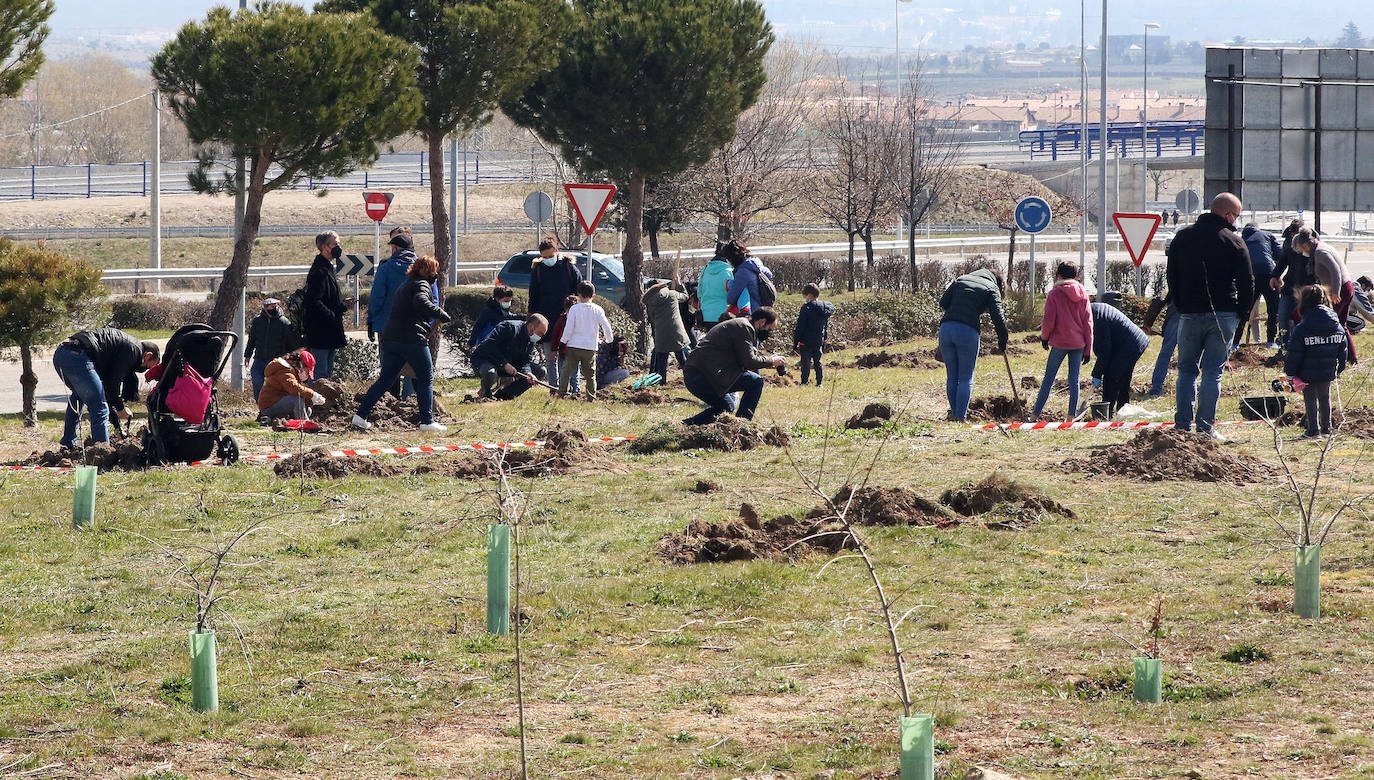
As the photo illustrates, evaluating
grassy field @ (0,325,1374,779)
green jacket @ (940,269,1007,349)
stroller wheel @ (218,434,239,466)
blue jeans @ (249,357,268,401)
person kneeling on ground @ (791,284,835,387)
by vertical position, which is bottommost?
grassy field @ (0,325,1374,779)

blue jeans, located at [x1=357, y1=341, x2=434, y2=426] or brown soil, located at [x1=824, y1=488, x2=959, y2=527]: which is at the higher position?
blue jeans, located at [x1=357, y1=341, x2=434, y2=426]

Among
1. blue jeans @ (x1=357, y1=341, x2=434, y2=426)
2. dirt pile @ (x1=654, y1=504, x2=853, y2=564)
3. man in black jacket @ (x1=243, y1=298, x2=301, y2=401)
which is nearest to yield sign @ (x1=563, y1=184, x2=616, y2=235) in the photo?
man in black jacket @ (x1=243, y1=298, x2=301, y2=401)

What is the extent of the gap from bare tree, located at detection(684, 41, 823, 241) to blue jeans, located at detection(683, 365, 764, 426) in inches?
882

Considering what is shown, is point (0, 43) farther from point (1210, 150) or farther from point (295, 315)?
point (1210, 150)

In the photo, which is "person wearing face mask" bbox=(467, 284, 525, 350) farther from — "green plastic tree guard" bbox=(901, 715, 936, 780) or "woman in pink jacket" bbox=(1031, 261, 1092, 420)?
"green plastic tree guard" bbox=(901, 715, 936, 780)

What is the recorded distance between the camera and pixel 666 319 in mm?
17312

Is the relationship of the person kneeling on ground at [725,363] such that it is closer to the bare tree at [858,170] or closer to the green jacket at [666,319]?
the green jacket at [666,319]

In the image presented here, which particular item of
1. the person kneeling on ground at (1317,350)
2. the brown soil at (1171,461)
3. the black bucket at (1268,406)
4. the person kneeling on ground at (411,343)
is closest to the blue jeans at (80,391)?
the person kneeling on ground at (411,343)

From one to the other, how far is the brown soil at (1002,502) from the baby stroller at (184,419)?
18.6 ft

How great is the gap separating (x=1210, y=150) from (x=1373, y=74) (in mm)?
3201

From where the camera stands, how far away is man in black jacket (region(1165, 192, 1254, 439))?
11.0 metres

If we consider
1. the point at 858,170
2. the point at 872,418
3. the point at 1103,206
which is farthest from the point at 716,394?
the point at 858,170

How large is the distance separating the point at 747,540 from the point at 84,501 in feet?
13.2

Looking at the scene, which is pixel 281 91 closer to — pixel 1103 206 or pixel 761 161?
pixel 1103 206
